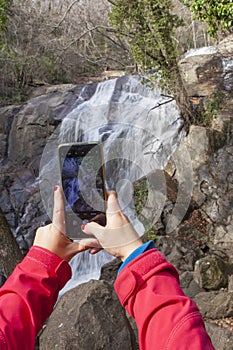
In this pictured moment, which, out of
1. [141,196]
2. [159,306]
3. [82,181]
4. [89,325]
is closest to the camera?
[159,306]

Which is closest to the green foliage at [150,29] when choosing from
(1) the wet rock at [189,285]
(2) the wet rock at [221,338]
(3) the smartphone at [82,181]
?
(1) the wet rock at [189,285]

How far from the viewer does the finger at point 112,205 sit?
1.13 m

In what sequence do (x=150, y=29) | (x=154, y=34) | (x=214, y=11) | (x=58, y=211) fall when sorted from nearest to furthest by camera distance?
(x=58, y=211)
(x=214, y=11)
(x=154, y=34)
(x=150, y=29)

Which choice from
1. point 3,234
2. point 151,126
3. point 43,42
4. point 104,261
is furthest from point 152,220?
point 43,42

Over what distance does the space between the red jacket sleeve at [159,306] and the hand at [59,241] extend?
0.21m

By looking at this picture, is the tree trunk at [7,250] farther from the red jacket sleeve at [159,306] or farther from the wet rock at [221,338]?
the red jacket sleeve at [159,306]

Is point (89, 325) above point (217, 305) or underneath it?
above

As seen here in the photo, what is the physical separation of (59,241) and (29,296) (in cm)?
21

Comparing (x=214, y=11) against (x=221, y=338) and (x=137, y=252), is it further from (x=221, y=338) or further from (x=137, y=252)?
(x=137, y=252)

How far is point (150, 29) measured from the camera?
8000 mm

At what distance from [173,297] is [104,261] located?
623cm

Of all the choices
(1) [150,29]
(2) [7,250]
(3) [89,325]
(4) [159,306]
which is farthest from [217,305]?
(1) [150,29]

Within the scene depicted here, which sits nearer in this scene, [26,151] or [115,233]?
[115,233]

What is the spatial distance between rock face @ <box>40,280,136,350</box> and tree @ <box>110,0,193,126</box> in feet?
17.1
